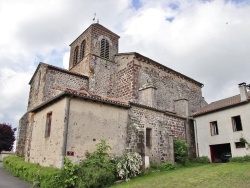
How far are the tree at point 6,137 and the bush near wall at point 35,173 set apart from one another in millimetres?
15085

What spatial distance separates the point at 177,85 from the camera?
23891 mm

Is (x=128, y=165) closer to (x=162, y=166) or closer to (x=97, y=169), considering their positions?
(x=97, y=169)

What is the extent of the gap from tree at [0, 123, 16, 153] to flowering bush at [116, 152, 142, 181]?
22767 mm

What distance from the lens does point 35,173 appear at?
458 inches

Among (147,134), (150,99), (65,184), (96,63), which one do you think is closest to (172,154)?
(147,134)

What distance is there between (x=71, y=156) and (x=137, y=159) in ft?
12.2

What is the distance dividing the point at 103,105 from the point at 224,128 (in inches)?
417

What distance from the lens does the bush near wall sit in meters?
10.2

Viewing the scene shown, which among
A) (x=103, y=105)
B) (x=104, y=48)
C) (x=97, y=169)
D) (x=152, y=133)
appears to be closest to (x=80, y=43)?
(x=104, y=48)

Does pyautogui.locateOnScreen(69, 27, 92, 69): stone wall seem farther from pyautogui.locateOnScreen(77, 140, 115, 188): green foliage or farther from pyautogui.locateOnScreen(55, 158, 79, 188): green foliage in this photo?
pyautogui.locateOnScreen(55, 158, 79, 188): green foliage

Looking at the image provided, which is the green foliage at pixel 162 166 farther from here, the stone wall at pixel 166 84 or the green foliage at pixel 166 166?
the stone wall at pixel 166 84

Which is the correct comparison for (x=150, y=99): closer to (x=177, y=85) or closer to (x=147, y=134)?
(x=147, y=134)

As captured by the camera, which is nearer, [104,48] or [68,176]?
[68,176]

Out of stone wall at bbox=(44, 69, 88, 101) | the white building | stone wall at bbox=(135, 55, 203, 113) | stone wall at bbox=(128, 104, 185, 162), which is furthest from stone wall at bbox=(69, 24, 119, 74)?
the white building
